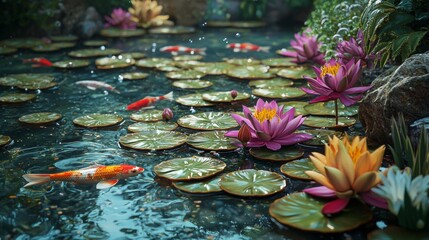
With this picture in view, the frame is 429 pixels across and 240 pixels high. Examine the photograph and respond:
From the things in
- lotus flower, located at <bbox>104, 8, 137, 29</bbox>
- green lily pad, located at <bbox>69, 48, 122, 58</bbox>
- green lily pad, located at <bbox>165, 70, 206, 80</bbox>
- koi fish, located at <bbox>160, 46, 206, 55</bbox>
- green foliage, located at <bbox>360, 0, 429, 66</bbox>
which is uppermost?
green foliage, located at <bbox>360, 0, 429, 66</bbox>

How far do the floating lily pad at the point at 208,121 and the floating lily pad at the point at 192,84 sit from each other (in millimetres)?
1153

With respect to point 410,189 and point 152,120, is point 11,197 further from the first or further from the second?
point 410,189

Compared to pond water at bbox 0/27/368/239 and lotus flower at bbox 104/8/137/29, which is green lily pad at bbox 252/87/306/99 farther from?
lotus flower at bbox 104/8/137/29

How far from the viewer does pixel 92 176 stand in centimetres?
297

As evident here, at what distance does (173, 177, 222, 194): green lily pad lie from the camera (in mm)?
2813

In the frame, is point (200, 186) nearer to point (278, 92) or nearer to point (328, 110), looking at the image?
point (328, 110)

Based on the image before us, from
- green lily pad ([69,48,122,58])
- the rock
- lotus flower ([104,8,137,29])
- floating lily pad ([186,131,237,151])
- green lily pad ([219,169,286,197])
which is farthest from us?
lotus flower ([104,8,137,29])

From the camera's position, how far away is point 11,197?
2.80 meters

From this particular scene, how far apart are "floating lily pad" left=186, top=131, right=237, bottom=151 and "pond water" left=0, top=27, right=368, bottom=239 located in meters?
0.05

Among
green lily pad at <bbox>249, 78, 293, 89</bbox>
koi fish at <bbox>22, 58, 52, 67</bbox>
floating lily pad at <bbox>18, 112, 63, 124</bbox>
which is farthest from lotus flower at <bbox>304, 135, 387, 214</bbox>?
koi fish at <bbox>22, 58, 52, 67</bbox>

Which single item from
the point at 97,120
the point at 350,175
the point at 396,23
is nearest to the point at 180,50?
the point at 97,120

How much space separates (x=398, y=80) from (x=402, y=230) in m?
1.25

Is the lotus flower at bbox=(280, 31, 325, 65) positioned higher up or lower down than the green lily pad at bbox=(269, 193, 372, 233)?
higher up

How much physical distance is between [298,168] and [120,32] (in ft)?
23.3
